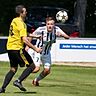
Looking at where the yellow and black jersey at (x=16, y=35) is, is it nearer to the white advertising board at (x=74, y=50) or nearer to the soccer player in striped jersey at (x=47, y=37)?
the soccer player in striped jersey at (x=47, y=37)

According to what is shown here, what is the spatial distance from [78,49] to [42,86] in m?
8.95

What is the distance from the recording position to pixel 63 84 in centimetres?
1510

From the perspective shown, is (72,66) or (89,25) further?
(89,25)

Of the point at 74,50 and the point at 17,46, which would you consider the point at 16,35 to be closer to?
the point at 17,46

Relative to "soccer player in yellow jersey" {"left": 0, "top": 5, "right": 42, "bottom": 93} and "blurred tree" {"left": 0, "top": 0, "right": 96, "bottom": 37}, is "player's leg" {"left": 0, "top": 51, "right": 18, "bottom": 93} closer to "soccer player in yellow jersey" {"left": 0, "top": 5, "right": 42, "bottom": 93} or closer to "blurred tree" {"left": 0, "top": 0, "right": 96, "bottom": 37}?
"soccer player in yellow jersey" {"left": 0, "top": 5, "right": 42, "bottom": 93}

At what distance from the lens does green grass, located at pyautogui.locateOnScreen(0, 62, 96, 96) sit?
41.9 ft

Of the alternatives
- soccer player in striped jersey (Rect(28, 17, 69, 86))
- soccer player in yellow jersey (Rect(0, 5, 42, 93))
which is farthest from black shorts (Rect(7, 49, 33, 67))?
soccer player in striped jersey (Rect(28, 17, 69, 86))

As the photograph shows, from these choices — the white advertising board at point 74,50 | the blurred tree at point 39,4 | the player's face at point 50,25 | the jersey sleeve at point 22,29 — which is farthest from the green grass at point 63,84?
the blurred tree at point 39,4

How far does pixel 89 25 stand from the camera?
1748 inches

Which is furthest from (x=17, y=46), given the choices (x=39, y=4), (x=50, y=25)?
(x=39, y=4)

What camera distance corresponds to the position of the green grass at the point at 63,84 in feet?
41.9

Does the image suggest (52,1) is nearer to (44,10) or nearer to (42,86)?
(44,10)

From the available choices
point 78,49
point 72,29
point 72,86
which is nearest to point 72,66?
point 78,49

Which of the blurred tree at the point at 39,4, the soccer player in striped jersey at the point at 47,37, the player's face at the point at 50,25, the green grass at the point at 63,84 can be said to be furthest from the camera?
the blurred tree at the point at 39,4
